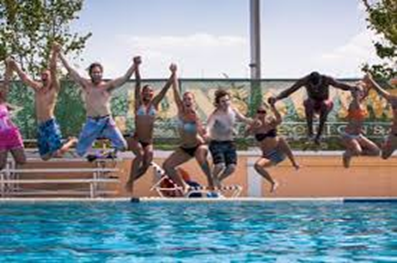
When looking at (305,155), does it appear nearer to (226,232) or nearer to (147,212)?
(147,212)

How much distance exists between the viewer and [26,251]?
23.7 feet

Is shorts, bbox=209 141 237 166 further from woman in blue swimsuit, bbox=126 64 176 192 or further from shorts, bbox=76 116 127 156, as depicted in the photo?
shorts, bbox=76 116 127 156

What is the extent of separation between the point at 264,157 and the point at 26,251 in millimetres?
7280

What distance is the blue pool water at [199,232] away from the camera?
6.95 metres

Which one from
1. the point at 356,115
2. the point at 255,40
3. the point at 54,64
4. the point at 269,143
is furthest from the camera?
the point at 255,40

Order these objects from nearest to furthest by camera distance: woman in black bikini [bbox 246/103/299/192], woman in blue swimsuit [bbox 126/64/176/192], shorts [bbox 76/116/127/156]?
shorts [bbox 76/116/127/156] < woman in blue swimsuit [bbox 126/64/176/192] < woman in black bikini [bbox 246/103/299/192]

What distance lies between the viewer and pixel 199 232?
8930 millimetres

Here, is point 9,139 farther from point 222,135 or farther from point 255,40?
point 255,40

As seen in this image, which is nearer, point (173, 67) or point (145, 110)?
point (173, 67)

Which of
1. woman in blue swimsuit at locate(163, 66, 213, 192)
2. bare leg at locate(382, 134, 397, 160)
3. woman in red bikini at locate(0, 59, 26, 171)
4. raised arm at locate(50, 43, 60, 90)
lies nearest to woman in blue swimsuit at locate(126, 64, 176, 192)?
woman in blue swimsuit at locate(163, 66, 213, 192)

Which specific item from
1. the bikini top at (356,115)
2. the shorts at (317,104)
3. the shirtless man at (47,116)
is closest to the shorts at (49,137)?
the shirtless man at (47,116)

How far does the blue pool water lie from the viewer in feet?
22.8

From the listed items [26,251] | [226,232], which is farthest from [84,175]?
[26,251]

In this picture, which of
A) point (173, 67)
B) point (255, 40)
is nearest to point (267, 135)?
point (173, 67)
